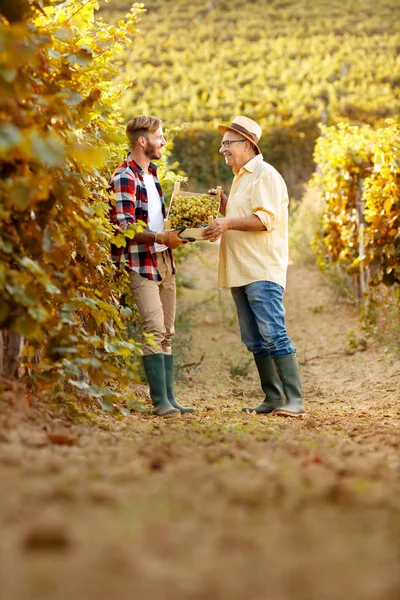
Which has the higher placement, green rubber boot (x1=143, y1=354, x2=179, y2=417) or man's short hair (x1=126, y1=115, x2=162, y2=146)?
man's short hair (x1=126, y1=115, x2=162, y2=146)

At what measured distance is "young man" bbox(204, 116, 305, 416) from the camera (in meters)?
4.79

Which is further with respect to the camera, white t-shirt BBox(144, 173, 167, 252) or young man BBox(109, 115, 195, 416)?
white t-shirt BBox(144, 173, 167, 252)

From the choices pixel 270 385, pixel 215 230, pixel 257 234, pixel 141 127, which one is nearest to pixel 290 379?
pixel 270 385

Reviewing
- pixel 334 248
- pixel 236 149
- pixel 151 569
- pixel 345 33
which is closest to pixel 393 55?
pixel 345 33

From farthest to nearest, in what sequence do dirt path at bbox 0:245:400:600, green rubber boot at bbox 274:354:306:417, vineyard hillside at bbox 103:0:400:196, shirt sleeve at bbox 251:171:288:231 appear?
vineyard hillside at bbox 103:0:400:196, green rubber boot at bbox 274:354:306:417, shirt sleeve at bbox 251:171:288:231, dirt path at bbox 0:245:400:600

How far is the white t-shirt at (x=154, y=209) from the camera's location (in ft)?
15.2

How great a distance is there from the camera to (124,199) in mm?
4449

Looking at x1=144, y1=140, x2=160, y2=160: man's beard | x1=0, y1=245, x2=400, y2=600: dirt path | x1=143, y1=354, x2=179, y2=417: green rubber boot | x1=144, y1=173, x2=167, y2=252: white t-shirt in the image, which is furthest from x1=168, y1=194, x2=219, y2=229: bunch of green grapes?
x1=0, y1=245, x2=400, y2=600: dirt path

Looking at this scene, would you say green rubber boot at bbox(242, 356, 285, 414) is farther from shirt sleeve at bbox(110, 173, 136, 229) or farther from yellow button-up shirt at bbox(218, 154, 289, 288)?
shirt sleeve at bbox(110, 173, 136, 229)

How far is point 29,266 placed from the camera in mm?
2832

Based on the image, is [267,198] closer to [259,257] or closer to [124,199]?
[259,257]

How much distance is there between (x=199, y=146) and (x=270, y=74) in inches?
278

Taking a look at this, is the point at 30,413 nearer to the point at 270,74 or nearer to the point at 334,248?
the point at 334,248

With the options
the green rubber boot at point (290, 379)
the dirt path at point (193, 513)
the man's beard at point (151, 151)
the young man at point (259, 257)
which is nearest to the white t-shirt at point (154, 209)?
the man's beard at point (151, 151)
